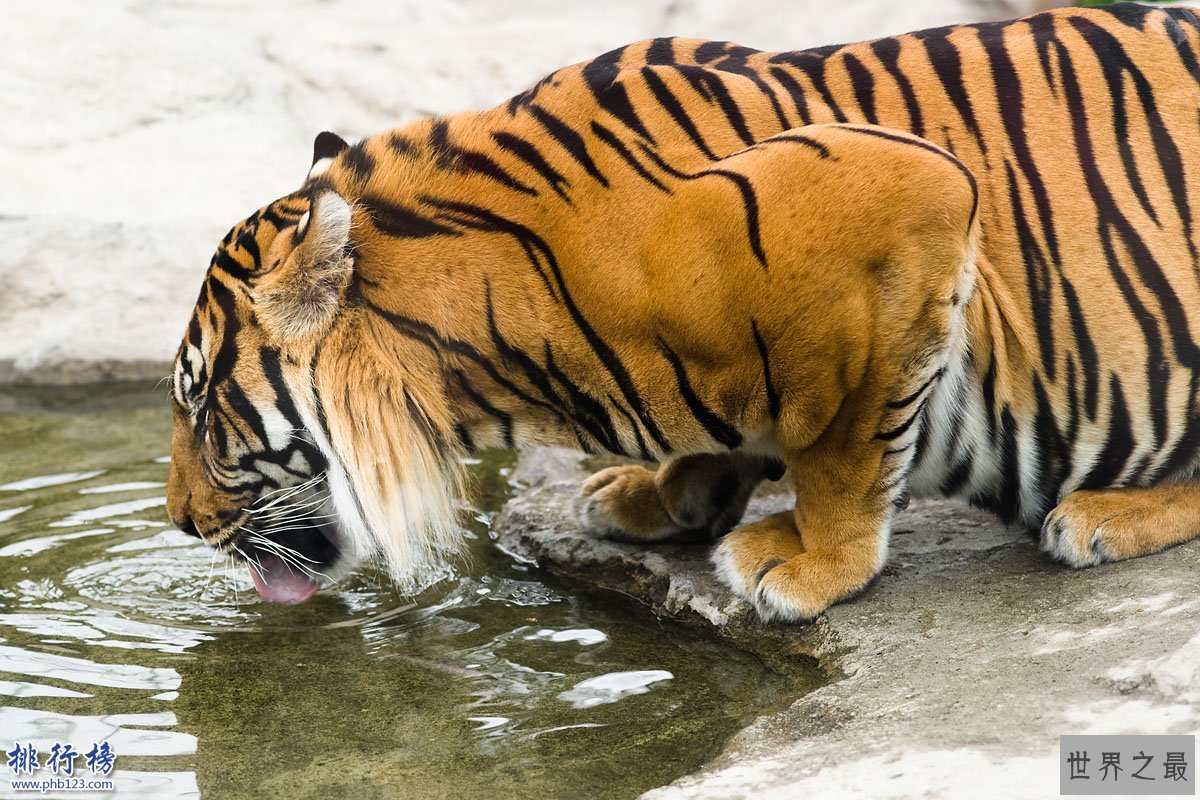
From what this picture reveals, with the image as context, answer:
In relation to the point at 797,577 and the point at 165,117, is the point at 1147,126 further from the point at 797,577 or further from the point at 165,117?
the point at 165,117

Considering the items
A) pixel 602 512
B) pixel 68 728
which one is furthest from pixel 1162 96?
pixel 68 728

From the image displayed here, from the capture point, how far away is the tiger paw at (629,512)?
153 inches

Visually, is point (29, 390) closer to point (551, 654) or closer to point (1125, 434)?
point (551, 654)

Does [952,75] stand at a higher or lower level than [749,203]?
higher

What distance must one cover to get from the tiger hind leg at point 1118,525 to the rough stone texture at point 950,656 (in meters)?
0.04

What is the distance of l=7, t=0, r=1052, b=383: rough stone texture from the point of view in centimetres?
595

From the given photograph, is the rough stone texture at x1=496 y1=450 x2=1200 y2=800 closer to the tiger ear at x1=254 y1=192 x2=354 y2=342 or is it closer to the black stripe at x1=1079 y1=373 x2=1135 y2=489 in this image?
the black stripe at x1=1079 y1=373 x2=1135 y2=489

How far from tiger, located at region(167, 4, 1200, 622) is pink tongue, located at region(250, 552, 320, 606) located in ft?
0.11

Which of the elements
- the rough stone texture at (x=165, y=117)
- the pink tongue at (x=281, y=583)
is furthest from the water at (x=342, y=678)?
the rough stone texture at (x=165, y=117)

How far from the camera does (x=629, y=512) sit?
389 cm

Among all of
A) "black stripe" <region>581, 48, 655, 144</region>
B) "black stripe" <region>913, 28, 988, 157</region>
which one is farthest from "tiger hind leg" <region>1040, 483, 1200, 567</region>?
"black stripe" <region>581, 48, 655, 144</region>

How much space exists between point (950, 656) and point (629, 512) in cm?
118

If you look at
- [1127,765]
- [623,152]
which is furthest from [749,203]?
[1127,765]

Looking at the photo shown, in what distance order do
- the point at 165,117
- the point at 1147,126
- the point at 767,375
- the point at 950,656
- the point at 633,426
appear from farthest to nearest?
the point at 165,117 < the point at 1147,126 < the point at 633,426 < the point at 767,375 < the point at 950,656
